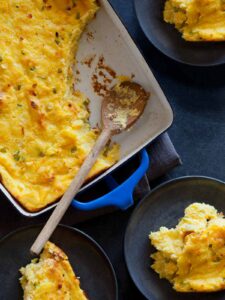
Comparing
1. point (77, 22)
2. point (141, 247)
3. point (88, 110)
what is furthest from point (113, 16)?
point (141, 247)

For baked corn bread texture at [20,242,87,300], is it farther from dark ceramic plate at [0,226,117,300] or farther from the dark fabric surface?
the dark fabric surface

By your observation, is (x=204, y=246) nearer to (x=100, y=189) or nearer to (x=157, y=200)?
(x=157, y=200)

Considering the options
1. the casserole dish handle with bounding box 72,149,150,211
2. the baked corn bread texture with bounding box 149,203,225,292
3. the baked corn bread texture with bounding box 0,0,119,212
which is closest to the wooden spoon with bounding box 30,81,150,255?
the baked corn bread texture with bounding box 0,0,119,212

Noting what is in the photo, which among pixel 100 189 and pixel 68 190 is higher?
pixel 68 190

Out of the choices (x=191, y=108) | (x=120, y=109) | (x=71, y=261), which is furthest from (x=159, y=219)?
(x=191, y=108)

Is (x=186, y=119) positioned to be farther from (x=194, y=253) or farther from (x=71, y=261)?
(x=71, y=261)

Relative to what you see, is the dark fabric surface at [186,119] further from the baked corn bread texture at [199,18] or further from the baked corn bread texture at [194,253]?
the baked corn bread texture at [194,253]
